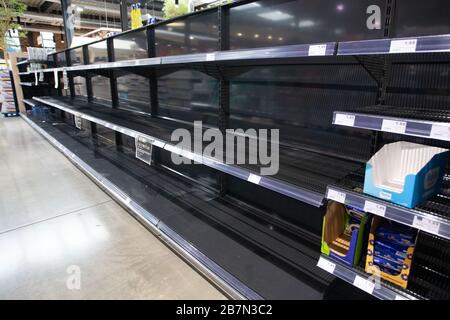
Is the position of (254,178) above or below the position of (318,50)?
below

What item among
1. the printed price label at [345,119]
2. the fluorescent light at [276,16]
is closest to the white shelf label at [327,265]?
the printed price label at [345,119]

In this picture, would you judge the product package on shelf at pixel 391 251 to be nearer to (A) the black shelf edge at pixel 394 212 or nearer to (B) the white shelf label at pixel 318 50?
(A) the black shelf edge at pixel 394 212

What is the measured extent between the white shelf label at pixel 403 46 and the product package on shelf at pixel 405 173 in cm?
38

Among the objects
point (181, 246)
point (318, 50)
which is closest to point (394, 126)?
point (318, 50)

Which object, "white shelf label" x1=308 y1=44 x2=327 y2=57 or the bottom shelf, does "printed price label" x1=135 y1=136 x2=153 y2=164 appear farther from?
"white shelf label" x1=308 y1=44 x2=327 y2=57

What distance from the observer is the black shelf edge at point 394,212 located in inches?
35.2

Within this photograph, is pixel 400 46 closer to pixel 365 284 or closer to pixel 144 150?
pixel 365 284

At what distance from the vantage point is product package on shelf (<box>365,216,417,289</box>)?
3.48 feet

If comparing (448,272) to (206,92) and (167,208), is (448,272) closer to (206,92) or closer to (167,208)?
(167,208)

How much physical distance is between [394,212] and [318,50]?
26.4 inches

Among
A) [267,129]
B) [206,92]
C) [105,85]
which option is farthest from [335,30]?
[105,85]

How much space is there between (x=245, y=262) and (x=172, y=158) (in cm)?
168

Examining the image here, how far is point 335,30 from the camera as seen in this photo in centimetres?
153

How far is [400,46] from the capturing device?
89cm
